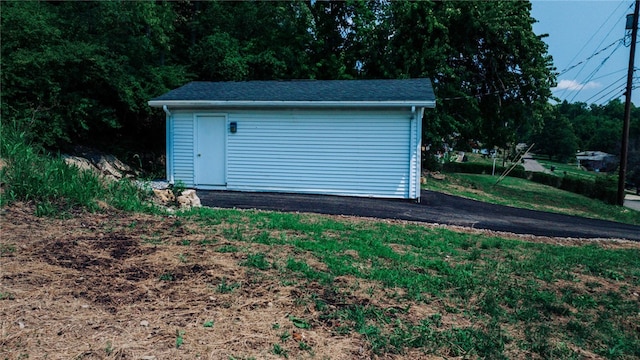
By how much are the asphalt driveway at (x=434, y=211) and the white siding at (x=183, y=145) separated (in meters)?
1.23

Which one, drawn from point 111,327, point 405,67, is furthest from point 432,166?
point 111,327

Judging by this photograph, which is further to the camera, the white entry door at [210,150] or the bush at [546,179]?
the bush at [546,179]

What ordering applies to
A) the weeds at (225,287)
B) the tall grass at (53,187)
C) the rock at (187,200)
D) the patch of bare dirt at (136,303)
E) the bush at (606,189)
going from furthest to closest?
the bush at (606,189), the rock at (187,200), the tall grass at (53,187), the weeds at (225,287), the patch of bare dirt at (136,303)

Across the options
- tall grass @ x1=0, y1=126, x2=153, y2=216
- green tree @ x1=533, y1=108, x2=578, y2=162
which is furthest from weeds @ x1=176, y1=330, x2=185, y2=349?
green tree @ x1=533, y1=108, x2=578, y2=162

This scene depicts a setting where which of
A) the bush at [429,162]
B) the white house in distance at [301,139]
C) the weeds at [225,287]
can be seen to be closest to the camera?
the weeds at [225,287]

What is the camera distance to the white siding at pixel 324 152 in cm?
1026

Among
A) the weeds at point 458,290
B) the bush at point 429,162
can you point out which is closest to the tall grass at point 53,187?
the weeds at point 458,290

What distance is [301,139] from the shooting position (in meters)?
10.7

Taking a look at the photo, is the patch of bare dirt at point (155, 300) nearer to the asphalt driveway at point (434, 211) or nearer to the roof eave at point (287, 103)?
the asphalt driveway at point (434, 211)

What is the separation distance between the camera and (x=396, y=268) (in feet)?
13.7

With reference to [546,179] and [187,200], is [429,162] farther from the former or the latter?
[546,179]

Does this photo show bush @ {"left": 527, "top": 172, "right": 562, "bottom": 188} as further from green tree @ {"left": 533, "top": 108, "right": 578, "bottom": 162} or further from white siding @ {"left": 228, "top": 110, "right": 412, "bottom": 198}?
green tree @ {"left": 533, "top": 108, "right": 578, "bottom": 162}

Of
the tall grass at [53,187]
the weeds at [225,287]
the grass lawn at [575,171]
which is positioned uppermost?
the tall grass at [53,187]

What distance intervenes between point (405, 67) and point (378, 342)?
16869 mm
